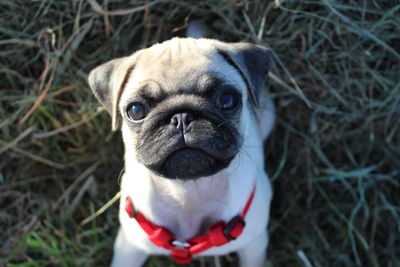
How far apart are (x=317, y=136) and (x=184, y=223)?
1.61 m

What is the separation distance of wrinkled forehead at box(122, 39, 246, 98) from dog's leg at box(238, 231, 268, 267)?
123 centimetres

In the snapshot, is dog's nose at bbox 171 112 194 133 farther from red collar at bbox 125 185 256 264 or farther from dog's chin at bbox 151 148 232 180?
red collar at bbox 125 185 256 264

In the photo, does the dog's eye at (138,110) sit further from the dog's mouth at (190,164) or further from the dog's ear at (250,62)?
the dog's ear at (250,62)

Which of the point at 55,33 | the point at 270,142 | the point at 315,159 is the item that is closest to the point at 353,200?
the point at 315,159

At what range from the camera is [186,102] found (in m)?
3.16

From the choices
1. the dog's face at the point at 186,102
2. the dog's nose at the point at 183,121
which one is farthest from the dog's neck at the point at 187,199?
the dog's nose at the point at 183,121

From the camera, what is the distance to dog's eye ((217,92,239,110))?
10.8ft

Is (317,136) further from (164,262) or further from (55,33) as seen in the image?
(55,33)

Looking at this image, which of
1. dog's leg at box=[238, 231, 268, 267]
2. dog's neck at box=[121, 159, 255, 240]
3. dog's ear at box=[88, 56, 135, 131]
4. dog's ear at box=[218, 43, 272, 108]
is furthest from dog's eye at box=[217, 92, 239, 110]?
dog's leg at box=[238, 231, 268, 267]

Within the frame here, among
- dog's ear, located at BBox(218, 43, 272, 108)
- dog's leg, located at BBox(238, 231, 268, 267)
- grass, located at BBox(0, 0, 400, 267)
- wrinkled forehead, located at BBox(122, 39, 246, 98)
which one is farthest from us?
grass, located at BBox(0, 0, 400, 267)

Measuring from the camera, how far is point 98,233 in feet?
15.8

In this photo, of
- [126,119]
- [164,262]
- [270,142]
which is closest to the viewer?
[126,119]

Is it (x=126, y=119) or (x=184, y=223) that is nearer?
(x=126, y=119)

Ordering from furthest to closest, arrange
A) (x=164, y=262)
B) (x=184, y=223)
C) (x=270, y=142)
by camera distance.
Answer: (x=270, y=142)
(x=164, y=262)
(x=184, y=223)
